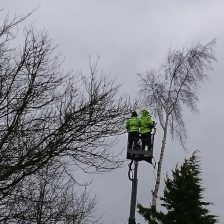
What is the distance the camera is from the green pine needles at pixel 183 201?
559 inches

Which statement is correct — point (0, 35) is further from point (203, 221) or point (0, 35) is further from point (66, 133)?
point (203, 221)

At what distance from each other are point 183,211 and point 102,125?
6651 millimetres

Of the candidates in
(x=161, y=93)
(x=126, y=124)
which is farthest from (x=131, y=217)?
(x=161, y=93)

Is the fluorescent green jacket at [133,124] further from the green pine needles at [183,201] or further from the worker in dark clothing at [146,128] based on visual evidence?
the green pine needles at [183,201]

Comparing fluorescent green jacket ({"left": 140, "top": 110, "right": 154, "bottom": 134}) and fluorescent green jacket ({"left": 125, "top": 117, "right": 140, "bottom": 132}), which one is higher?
fluorescent green jacket ({"left": 140, "top": 110, "right": 154, "bottom": 134})

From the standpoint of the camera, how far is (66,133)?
7.94 m

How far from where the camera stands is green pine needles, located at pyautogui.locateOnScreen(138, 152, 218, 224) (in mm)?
14195

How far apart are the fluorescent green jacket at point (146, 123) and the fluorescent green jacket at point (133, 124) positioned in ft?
1.06

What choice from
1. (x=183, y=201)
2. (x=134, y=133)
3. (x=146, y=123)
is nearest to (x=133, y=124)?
(x=134, y=133)

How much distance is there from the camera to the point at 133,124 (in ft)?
29.9

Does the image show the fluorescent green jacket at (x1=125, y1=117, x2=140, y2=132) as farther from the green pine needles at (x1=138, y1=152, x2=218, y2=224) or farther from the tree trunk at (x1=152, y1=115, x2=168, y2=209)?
the tree trunk at (x1=152, y1=115, x2=168, y2=209)

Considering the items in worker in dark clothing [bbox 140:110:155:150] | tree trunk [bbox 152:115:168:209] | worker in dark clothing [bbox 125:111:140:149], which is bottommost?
worker in dark clothing [bbox 125:111:140:149]

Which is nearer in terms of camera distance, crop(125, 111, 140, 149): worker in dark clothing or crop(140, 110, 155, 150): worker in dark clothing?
crop(125, 111, 140, 149): worker in dark clothing

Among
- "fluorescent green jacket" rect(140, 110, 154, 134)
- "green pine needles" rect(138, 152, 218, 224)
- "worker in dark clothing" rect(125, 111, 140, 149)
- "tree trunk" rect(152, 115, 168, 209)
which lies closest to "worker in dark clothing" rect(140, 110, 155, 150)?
"fluorescent green jacket" rect(140, 110, 154, 134)
